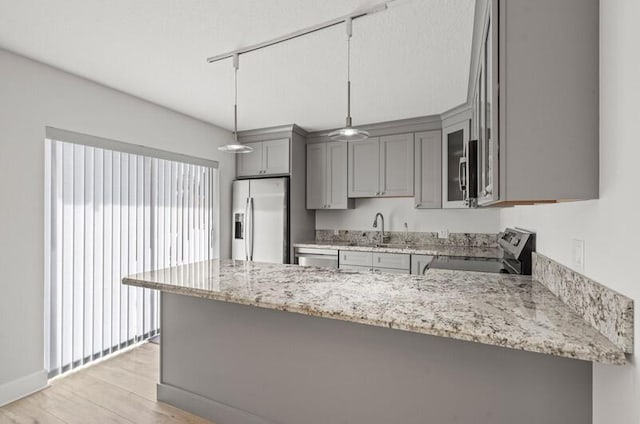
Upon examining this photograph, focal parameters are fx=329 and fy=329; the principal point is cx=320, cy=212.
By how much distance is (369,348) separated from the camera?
1.57 metres

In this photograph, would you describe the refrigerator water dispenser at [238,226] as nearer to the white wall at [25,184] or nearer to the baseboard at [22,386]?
the white wall at [25,184]

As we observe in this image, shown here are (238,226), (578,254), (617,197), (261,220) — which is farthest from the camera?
(238,226)

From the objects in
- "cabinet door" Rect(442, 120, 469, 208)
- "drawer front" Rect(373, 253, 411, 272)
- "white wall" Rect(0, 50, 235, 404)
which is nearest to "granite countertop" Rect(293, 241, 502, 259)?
"drawer front" Rect(373, 253, 411, 272)

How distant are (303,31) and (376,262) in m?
2.62

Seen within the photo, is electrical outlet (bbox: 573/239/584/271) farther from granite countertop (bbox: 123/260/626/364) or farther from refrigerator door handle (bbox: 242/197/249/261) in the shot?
refrigerator door handle (bbox: 242/197/249/261)

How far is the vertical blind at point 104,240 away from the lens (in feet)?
8.70

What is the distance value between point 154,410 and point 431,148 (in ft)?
11.9

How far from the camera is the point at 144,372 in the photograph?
2.76 meters

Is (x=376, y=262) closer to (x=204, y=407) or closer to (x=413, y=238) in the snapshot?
(x=413, y=238)

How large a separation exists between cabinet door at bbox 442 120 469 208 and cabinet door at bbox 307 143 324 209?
1.55m

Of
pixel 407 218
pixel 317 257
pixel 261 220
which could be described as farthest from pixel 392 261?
pixel 261 220

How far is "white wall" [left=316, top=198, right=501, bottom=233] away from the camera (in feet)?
13.1

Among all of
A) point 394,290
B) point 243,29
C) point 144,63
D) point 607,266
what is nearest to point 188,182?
point 144,63

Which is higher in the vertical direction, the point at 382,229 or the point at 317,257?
the point at 382,229
